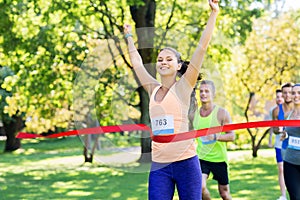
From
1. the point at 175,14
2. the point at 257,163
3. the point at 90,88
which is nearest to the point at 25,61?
the point at 175,14

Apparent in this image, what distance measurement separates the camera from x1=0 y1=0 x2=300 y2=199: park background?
8866mm

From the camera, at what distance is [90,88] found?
16.5 ft

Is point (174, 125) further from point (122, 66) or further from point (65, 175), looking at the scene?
point (65, 175)

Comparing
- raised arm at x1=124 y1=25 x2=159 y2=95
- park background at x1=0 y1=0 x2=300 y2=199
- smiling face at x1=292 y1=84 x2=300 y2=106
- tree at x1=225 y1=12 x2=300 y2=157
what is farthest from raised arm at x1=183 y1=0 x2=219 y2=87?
tree at x1=225 y1=12 x2=300 y2=157

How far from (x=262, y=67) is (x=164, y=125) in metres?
13.6

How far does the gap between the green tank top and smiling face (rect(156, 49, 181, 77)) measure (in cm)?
45

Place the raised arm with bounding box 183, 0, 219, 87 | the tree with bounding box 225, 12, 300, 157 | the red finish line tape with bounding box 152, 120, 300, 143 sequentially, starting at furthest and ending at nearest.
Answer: the tree with bounding box 225, 12, 300, 157
the red finish line tape with bounding box 152, 120, 300, 143
the raised arm with bounding box 183, 0, 219, 87

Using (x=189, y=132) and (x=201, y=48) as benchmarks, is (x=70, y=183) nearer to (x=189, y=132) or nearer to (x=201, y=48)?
(x=189, y=132)

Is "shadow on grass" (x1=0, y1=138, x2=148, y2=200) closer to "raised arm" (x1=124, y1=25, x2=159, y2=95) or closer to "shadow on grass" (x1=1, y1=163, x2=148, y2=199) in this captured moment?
"shadow on grass" (x1=1, y1=163, x2=148, y2=199)

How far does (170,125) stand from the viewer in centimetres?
371

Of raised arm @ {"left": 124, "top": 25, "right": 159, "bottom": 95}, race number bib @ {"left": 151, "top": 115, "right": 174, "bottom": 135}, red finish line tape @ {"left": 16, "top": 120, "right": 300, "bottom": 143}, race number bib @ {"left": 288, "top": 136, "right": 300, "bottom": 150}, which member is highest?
raised arm @ {"left": 124, "top": 25, "right": 159, "bottom": 95}

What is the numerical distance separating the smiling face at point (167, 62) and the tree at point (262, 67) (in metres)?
12.6

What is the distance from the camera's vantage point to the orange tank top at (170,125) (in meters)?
3.73

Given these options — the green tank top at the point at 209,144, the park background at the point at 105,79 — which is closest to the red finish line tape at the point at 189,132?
the green tank top at the point at 209,144
